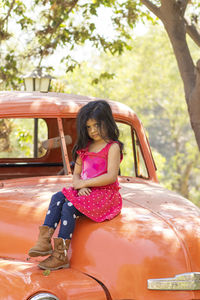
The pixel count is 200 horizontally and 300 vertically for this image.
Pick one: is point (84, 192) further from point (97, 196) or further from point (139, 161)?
point (139, 161)

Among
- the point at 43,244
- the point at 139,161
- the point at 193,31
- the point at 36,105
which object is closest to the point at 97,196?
the point at 43,244

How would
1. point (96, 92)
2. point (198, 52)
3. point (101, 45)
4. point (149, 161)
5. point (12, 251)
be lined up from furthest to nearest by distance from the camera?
point (198, 52)
point (96, 92)
point (101, 45)
point (149, 161)
point (12, 251)

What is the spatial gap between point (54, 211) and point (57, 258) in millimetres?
326

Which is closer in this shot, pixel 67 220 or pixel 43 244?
pixel 43 244

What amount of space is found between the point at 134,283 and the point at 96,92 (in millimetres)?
24508

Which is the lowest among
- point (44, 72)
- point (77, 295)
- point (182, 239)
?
point (77, 295)

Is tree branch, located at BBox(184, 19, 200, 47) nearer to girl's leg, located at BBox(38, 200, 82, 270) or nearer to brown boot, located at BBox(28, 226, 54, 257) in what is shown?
girl's leg, located at BBox(38, 200, 82, 270)

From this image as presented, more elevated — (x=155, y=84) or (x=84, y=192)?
(x=84, y=192)

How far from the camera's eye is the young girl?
3412 millimetres

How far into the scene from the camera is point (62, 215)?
139 inches

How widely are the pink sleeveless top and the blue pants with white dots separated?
4cm

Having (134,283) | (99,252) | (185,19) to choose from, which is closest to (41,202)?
(99,252)

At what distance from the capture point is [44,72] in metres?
11.4

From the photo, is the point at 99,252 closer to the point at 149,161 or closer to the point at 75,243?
the point at 75,243
